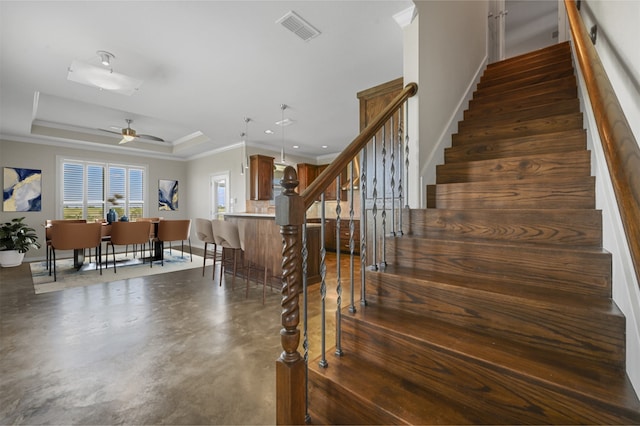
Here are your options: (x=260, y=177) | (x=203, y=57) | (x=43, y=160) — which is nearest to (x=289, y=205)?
(x=203, y=57)

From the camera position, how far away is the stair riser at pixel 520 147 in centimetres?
193

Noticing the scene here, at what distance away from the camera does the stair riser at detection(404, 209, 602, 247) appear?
1.48 m

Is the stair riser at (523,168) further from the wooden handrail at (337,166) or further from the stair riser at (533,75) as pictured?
the stair riser at (533,75)

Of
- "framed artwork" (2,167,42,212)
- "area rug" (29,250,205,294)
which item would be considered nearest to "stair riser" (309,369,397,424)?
"area rug" (29,250,205,294)

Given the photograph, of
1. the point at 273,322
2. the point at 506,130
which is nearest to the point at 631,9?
the point at 506,130

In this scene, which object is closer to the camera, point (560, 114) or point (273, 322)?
point (560, 114)

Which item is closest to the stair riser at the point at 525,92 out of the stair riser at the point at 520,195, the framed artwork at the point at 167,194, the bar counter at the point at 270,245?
the stair riser at the point at 520,195

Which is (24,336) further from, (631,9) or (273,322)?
(631,9)

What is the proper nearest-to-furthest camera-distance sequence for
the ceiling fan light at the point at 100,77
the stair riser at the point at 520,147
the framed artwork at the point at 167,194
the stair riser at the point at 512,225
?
the stair riser at the point at 512,225, the stair riser at the point at 520,147, the ceiling fan light at the point at 100,77, the framed artwork at the point at 167,194

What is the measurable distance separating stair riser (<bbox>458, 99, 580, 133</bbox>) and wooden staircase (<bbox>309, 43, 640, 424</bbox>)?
219 mm

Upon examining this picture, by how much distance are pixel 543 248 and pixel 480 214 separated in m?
0.43

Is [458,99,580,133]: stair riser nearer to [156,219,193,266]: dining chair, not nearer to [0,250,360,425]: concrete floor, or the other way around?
[0,250,360,425]: concrete floor

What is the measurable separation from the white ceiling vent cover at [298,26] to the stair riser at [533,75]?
2.07 meters

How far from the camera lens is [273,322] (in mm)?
2820
